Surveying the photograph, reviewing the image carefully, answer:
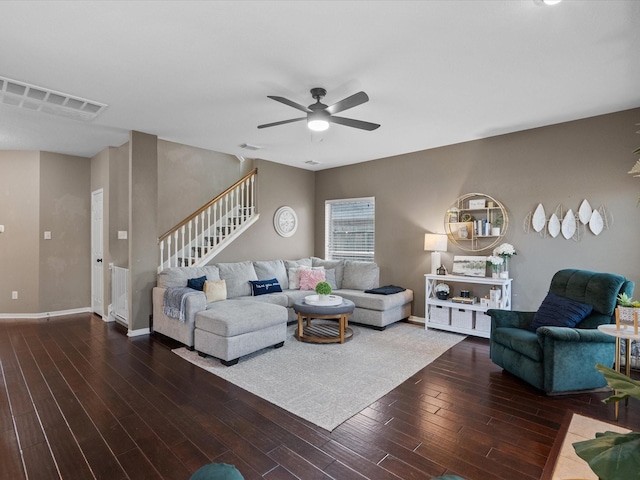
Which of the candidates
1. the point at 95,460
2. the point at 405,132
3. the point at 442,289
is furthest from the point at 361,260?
the point at 95,460

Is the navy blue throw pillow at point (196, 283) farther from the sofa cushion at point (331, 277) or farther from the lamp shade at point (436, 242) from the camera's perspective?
the lamp shade at point (436, 242)

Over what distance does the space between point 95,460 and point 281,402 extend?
1317 mm

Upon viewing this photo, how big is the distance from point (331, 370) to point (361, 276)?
104 inches

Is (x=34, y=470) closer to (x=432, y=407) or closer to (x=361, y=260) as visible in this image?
(x=432, y=407)

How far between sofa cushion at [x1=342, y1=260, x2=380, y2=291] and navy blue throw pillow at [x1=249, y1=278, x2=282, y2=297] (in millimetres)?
1358

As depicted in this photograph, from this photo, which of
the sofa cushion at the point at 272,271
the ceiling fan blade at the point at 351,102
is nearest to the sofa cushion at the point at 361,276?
the sofa cushion at the point at 272,271

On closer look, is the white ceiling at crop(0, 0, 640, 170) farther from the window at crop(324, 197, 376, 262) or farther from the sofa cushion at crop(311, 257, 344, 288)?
the sofa cushion at crop(311, 257, 344, 288)

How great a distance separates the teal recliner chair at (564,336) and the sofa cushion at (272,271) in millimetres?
3377

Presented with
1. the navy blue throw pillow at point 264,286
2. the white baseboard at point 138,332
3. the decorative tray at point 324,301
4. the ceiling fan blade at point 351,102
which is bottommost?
the white baseboard at point 138,332

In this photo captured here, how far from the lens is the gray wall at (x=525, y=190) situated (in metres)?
3.88

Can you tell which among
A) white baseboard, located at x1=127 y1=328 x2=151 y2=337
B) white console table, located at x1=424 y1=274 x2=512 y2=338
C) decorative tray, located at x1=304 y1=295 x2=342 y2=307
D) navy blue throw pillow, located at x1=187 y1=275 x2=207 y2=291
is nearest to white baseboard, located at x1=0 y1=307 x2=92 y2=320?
white baseboard, located at x1=127 y1=328 x2=151 y2=337

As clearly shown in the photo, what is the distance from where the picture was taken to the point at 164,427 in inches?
95.4

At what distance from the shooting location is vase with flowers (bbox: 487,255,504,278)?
449 cm

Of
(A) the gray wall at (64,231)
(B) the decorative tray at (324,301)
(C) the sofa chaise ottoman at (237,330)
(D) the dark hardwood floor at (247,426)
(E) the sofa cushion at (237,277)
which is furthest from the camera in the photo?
(A) the gray wall at (64,231)
